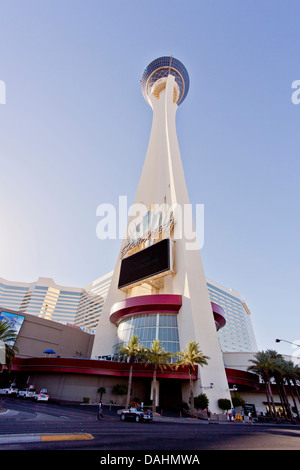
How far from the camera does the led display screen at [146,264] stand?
155 feet

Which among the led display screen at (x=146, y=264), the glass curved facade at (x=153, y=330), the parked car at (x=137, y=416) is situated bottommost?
the parked car at (x=137, y=416)

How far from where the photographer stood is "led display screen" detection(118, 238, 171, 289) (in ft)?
155

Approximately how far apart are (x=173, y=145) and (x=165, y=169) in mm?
7635

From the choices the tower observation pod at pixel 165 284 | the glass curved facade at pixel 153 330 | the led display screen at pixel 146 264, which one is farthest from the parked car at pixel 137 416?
the led display screen at pixel 146 264

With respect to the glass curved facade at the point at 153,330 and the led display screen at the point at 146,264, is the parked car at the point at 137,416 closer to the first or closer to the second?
the glass curved facade at the point at 153,330

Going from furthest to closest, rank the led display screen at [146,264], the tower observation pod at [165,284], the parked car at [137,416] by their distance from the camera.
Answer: the led display screen at [146,264] → the tower observation pod at [165,284] → the parked car at [137,416]

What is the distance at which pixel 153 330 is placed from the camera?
42188mm

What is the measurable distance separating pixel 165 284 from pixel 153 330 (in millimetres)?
12963

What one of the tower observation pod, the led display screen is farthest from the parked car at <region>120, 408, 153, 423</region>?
the led display screen

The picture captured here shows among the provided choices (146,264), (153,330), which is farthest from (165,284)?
(153,330)

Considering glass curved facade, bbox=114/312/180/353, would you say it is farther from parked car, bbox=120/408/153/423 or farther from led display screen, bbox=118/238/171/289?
parked car, bbox=120/408/153/423

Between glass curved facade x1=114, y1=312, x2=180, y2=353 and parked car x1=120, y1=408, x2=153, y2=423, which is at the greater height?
glass curved facade x1=114, y1=312, x2=180, y2=353
